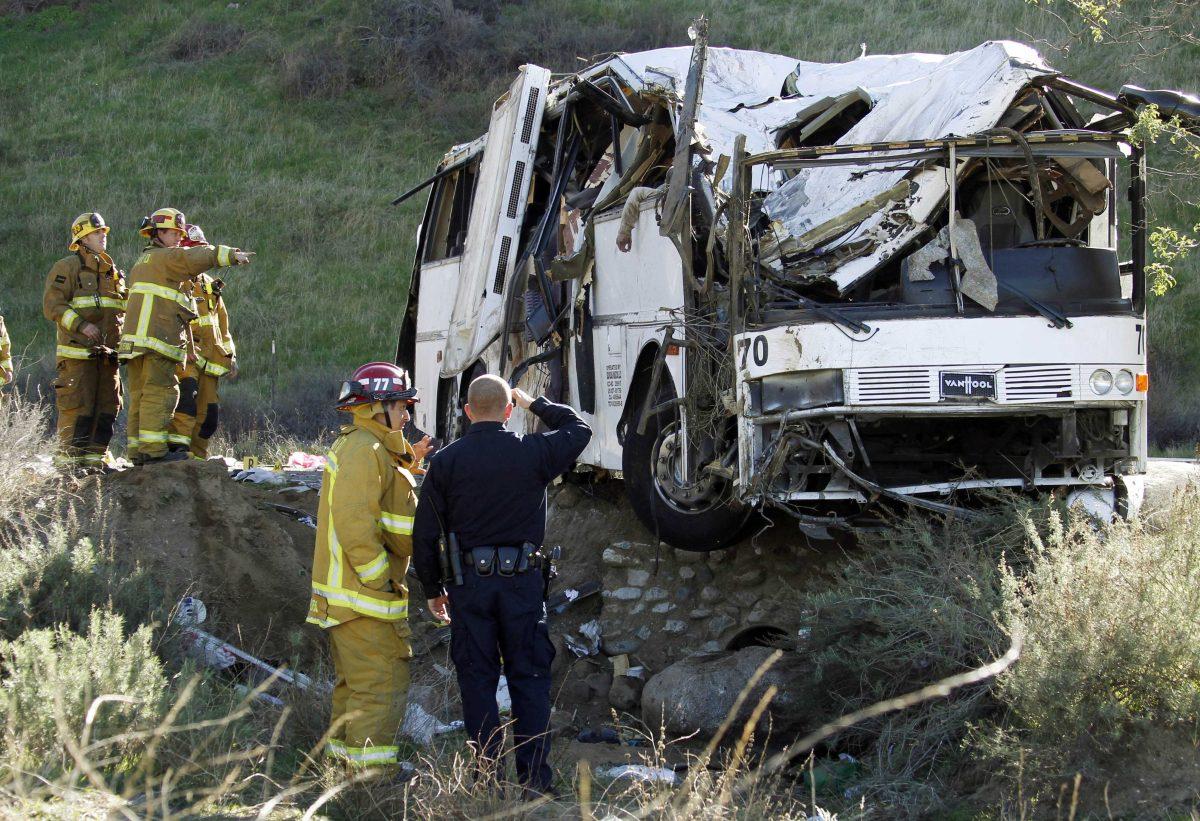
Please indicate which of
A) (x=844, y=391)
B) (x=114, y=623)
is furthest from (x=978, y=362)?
(x=114, y=623)

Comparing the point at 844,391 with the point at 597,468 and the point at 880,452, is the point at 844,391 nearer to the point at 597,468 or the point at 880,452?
the point at 880,452

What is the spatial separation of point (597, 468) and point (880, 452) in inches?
99.0

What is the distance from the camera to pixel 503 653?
497 centimetres

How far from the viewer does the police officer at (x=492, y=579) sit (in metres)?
4.88

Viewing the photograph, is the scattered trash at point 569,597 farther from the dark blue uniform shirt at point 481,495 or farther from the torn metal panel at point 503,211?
the dark blue uniform shirt at point 481,495

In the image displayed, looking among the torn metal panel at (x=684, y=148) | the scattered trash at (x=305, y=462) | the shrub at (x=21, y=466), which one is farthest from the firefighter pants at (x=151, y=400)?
the torn metal panel at (x=684, y=148)

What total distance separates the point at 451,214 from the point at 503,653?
631 cm

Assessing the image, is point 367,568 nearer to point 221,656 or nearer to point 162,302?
point 221,656

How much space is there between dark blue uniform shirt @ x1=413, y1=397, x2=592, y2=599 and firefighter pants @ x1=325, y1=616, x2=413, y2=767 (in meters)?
0.26

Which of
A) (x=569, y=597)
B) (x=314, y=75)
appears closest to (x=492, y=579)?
(x=569, y=597)

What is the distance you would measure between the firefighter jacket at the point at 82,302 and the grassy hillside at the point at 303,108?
31.0 feet

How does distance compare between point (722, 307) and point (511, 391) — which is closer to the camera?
point (511, 391)

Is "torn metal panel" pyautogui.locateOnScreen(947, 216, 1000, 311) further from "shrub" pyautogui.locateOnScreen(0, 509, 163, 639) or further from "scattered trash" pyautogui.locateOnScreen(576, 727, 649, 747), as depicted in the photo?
"shrub" pyautogui.locateOnScreen(0, 509, 163, 639)

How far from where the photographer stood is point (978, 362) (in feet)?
19.9
